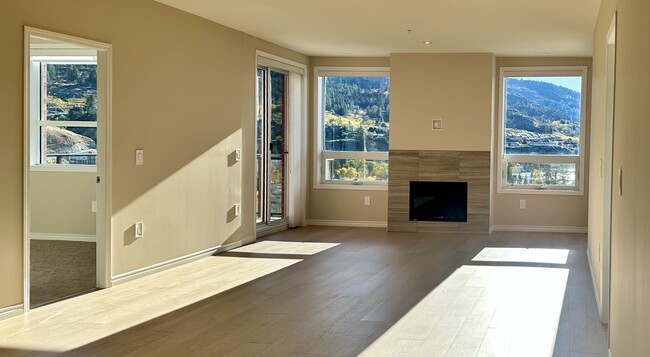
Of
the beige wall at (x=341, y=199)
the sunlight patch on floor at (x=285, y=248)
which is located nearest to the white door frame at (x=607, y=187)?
the sunlight patch on floor at (x=285, y=248)

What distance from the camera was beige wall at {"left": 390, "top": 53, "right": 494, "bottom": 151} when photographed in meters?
10.3

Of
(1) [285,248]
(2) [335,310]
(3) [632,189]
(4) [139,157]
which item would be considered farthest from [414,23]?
(3) [632,189]

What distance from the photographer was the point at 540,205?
35.5 ft

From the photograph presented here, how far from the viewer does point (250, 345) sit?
4520mm

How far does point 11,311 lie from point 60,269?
205 cm

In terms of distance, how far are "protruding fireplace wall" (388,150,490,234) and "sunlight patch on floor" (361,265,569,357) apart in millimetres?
3246

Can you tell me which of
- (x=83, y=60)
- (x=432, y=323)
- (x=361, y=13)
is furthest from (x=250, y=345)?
(x=83, y=60)

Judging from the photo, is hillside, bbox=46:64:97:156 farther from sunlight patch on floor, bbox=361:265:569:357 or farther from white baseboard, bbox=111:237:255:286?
sunlight patch on floor, bbox=361:265:569:357

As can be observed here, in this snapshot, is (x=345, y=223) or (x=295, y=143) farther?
(x=345, y=223)

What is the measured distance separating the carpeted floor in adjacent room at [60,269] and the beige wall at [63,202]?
0.73ft

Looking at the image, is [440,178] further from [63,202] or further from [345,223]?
[63,202]

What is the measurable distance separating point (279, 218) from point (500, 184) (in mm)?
3212

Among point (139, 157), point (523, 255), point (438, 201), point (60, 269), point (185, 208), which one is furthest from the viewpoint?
point (438, 201)

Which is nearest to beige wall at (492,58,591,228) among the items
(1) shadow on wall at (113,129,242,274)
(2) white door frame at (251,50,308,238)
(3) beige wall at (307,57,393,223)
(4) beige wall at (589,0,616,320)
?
(3) beige wall at (307,57,393,223)
